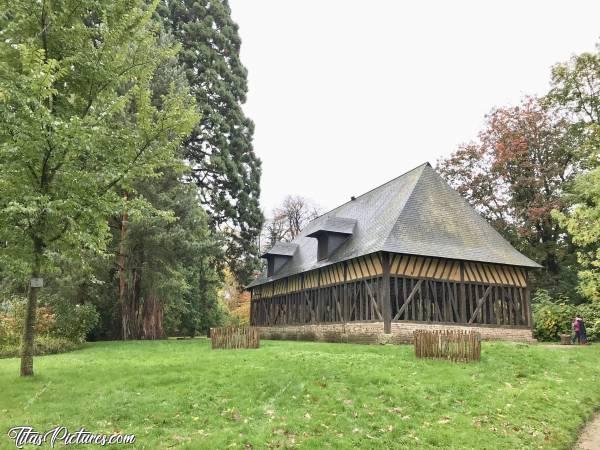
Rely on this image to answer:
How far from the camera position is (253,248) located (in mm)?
35062

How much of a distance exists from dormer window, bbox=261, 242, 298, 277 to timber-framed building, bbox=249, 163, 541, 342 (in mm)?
5018

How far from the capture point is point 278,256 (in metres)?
32.8

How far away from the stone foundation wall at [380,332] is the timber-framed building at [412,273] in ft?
0.14

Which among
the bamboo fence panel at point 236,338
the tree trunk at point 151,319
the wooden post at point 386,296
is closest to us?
the bamboo fence panel at point 236,338

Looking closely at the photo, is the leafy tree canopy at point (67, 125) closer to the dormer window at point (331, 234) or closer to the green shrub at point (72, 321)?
the green shrub at point (72, 321)

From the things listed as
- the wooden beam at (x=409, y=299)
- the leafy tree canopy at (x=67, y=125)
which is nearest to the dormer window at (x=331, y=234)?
the wooden beam at (x=409, y=299)

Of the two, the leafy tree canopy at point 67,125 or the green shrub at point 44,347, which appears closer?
the leafy tree canopy at point 67,125

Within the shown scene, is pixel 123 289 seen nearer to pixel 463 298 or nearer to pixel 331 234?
pixel 331 234

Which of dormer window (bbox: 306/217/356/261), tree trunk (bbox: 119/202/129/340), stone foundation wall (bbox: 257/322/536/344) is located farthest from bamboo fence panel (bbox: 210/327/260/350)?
tree trunk (bbox: 119/202/129/340)

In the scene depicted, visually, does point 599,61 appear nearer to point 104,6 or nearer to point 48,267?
point 104,6

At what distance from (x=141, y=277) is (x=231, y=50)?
17946mm

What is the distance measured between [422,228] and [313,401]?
13.9 metres

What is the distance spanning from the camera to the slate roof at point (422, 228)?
68.8 ft

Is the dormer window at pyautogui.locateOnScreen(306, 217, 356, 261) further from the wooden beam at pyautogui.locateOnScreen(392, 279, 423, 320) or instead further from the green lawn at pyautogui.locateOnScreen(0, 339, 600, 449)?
the green lawn at pyautogui.locateOnScreen(0, 339, 600, 449)
